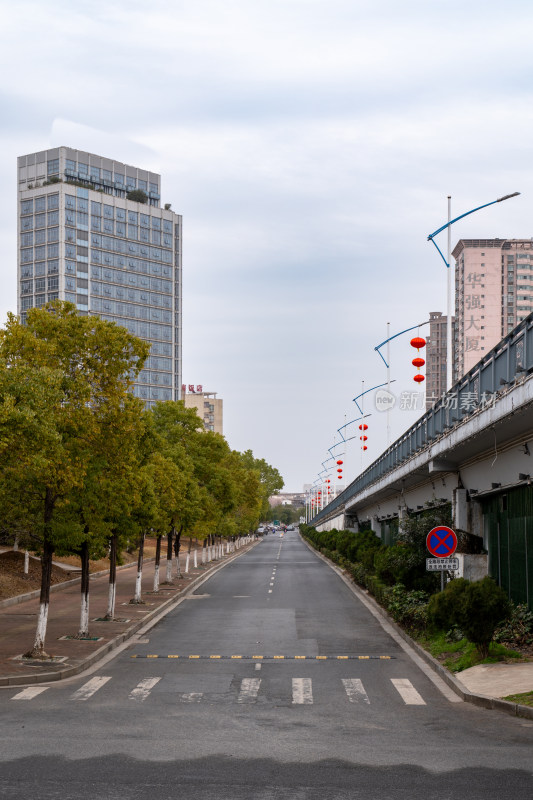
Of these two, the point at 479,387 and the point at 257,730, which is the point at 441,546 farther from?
the point at 257,730

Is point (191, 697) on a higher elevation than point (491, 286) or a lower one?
lower

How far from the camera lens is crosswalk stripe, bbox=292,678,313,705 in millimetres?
18817

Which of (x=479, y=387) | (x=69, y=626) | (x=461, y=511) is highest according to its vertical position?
(x=479, y=387)

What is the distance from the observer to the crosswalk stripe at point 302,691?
61.7 ft

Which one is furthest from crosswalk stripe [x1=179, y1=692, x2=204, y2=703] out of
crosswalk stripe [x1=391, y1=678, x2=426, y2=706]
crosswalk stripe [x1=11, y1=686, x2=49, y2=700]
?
crosswalk stripe [x1=391, y1=678, x2=426, y2=706]

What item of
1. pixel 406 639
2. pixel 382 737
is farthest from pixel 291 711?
pixel 406 639

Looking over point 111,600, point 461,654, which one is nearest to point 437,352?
point 111,600

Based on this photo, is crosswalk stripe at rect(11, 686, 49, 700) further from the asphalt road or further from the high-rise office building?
the high-rise office building

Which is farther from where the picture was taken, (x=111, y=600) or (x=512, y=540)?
(x=111, y=600)

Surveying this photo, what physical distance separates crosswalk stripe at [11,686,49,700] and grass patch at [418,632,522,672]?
8749 millimetres

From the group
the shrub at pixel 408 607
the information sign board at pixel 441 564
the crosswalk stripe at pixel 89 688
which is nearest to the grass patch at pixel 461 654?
the information sign board at pixel 441 564

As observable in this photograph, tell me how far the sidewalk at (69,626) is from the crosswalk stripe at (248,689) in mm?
4104

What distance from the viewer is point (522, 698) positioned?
17.3 m

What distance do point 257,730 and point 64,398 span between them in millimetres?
11021
